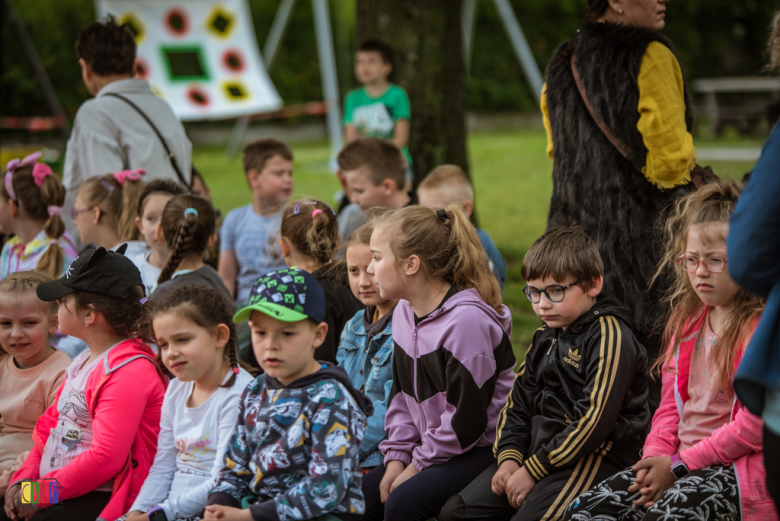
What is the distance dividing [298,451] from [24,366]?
1702 millimetres

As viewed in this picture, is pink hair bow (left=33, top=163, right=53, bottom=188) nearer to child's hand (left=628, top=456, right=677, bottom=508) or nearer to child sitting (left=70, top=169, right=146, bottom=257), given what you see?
child sitting (left=70, top=169, right=146, bottom=257)

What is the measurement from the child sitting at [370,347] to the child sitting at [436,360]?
117 millimetres

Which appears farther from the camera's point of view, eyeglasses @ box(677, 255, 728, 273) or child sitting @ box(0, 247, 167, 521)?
child sitting @ box(0, 247, 167, 521)

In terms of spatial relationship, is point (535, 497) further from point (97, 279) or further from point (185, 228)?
point (185, 228)

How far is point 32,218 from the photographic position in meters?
4.56

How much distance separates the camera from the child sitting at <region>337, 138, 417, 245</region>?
436cm

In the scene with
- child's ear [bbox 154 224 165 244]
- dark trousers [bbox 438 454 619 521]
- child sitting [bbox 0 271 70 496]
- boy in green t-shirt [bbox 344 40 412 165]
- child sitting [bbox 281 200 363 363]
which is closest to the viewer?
dark trousers [bbox 438 454 619 521]

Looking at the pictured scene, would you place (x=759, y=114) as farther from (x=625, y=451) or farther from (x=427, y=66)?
(x=625, y=451)

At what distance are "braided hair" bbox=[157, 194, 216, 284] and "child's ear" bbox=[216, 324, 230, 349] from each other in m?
1.07

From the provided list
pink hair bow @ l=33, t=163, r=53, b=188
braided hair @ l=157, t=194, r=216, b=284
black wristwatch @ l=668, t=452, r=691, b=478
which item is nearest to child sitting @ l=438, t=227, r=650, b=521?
black wristwatch @ l=668, t=452, r=691, b=478

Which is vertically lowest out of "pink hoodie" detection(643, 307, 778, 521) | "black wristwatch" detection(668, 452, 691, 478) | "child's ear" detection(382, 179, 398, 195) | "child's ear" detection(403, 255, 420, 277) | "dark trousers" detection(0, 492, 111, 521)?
"dark trousers" detection(0, 492, 111, 521)

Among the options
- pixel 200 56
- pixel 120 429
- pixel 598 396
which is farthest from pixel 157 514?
pixel 200 56

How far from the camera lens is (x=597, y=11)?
3.44 meters

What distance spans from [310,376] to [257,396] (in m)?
0.21
